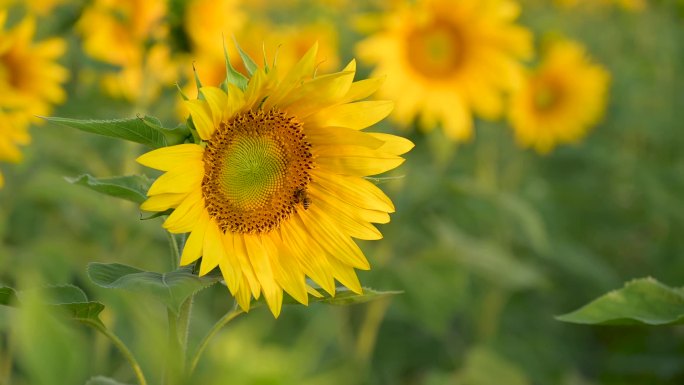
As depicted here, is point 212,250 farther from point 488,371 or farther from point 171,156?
point 488,371

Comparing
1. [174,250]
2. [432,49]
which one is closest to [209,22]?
[432,49]

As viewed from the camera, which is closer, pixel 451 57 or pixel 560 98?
pixel 451 57

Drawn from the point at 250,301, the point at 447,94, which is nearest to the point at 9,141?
the point at 250,301

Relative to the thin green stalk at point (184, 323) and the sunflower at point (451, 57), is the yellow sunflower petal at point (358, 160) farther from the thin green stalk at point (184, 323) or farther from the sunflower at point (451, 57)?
the sunflower at point (451, 57)

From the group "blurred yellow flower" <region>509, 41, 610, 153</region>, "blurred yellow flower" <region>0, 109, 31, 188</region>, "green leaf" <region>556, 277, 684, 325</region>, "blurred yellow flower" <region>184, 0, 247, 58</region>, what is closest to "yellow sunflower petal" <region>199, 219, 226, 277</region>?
"green leaf" <region>556, 277, 684, 325</region>

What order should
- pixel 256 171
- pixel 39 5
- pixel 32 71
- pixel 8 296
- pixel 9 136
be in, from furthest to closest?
pixel 39 5 < pixel 32 71 < pixel 9 136 < pixel 256 171 < pixel 8 296

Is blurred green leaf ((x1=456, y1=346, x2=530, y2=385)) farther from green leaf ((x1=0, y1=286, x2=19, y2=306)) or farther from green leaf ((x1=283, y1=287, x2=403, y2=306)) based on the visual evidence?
green leaf ((x1=0, y1=286, x2=19, y2=306))
